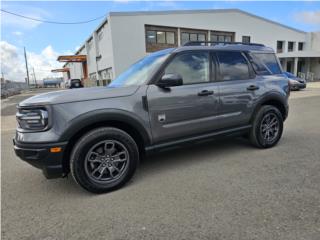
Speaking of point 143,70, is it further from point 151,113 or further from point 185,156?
point 185,156

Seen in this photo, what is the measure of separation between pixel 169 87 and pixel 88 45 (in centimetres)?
3599

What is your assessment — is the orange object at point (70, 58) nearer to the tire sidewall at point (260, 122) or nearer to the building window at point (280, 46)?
the building window at point (280, 46)

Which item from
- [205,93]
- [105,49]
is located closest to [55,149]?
[205,93]

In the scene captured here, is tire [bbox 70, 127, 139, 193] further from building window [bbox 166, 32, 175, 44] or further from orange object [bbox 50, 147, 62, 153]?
building window [bbox 166, 32, 175, 44]

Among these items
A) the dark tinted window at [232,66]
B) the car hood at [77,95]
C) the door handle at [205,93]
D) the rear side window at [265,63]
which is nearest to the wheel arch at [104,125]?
the car hood at [77,95]

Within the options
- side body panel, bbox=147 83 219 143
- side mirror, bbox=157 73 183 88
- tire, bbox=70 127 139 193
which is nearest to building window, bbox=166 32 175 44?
side body panel, bbox=147 83 219 143

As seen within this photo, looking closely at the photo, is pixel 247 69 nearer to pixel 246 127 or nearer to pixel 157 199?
pixel 246 127

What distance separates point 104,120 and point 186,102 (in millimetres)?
1266

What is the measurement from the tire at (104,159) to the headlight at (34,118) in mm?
480

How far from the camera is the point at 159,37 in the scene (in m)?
24.8

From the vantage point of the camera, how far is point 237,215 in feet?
8.00

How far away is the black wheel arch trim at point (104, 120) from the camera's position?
9.18ft

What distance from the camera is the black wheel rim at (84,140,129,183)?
9.82 ft

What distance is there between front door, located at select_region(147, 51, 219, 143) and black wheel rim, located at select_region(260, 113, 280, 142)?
1.24m
